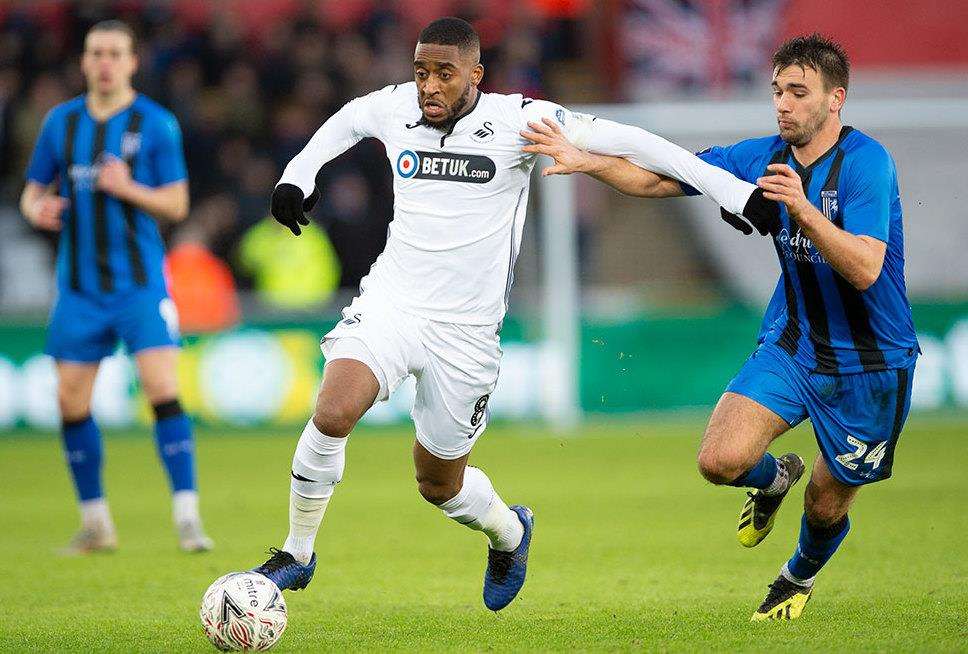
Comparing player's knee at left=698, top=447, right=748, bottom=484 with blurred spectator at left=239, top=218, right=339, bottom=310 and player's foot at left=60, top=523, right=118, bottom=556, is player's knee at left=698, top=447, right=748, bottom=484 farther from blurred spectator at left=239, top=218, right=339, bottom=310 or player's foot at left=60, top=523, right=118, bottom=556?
blurred spectator at left=239, top=218, right=339, bottom=310

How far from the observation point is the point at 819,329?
19.2 ft

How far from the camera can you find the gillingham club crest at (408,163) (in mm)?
5957

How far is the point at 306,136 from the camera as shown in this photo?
1642 cm

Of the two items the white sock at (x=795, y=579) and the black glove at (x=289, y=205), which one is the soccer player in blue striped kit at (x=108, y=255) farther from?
the white sock at (x=795, y=579)

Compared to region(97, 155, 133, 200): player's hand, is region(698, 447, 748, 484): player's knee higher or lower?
lower

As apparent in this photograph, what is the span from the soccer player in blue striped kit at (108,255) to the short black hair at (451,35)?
9.51 feet

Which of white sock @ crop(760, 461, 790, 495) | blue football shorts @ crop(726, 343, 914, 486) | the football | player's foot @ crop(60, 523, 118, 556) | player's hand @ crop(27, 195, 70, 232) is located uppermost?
player's hand @ crop(27, 195, 70, 232)

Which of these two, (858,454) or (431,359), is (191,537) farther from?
(858,454)

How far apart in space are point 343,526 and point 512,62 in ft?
29.0

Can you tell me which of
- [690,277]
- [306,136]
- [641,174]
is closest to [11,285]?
[306,136]

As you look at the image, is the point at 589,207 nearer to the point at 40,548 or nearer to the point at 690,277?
the point at 690,277

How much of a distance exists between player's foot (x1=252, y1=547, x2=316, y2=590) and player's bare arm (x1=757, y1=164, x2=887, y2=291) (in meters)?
2.24

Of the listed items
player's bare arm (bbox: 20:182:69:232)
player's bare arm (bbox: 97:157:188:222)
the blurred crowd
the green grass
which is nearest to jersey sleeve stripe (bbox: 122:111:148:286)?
player's bare arm (bbox: 97:157:188:222)

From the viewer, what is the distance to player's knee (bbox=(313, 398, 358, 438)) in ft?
18.0
